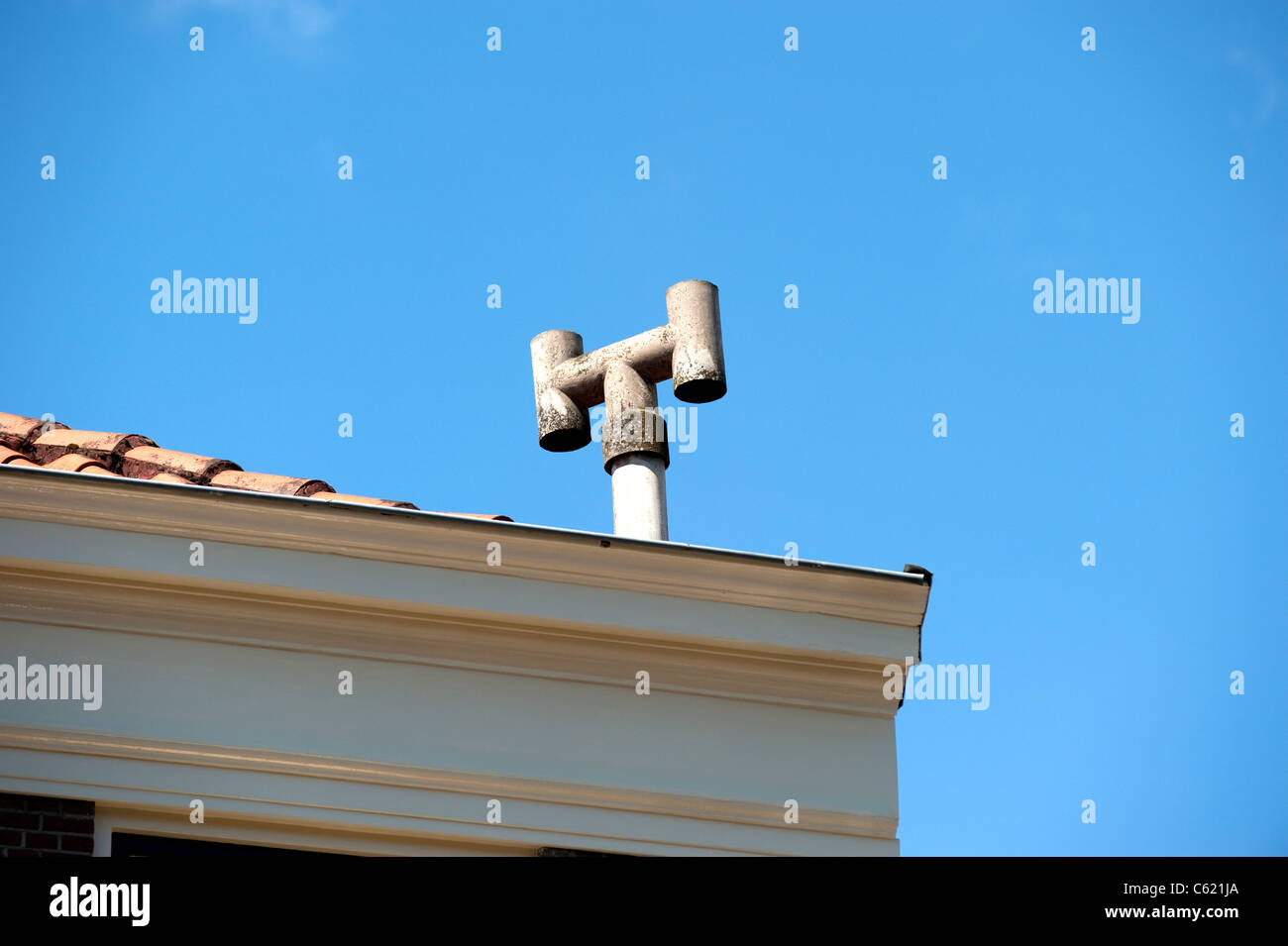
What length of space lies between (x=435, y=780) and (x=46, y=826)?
1.29m

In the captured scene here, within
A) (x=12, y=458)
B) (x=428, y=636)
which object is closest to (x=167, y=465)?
(x=12, y=458)

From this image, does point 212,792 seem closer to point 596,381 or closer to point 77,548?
point 77,548

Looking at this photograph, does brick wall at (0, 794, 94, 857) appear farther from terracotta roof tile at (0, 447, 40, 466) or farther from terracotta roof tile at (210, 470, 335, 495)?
terracotta roof tile at (210, 470, 335, 495)

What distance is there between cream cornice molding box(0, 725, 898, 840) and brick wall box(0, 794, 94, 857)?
0.09m

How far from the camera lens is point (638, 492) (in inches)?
324

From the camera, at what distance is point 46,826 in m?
6.04

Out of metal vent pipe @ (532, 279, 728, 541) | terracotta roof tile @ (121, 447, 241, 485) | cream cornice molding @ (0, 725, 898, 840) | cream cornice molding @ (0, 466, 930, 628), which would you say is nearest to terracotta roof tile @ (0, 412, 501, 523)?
terracotta roof tile @ (121, 447, 241, 485)

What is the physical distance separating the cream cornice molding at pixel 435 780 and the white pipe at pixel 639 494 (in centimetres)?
178

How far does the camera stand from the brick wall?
5957mm

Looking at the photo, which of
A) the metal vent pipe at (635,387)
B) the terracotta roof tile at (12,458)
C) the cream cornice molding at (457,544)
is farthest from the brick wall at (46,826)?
the metal vent pipe at (635,387)

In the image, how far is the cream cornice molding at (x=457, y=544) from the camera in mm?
6332

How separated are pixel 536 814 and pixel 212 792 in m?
1.12

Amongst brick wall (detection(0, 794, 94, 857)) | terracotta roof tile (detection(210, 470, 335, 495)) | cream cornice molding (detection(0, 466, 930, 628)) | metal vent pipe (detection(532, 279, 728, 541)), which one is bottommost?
brick wall (detection(0, 794, 94, 857))
